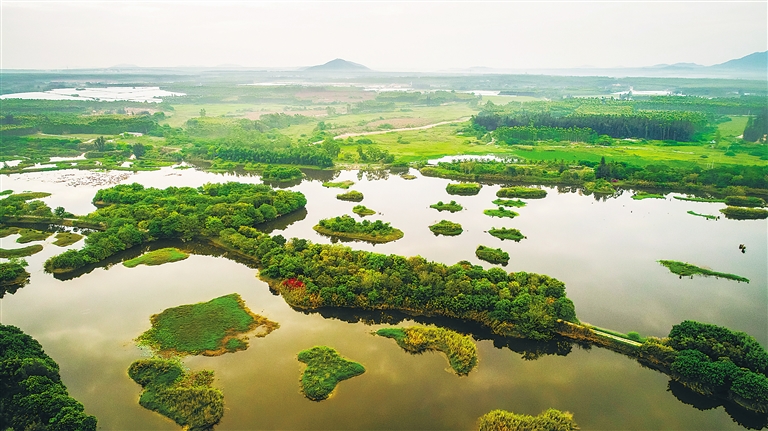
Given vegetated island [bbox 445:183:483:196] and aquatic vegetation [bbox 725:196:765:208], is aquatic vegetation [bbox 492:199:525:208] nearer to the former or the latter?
vegetated island [bbox 445:183:483:196]

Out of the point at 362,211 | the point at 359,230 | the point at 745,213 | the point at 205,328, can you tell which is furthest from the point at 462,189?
the point at 205,328

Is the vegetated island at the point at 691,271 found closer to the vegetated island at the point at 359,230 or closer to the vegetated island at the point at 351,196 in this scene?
the vegetated island at the point at 359,230

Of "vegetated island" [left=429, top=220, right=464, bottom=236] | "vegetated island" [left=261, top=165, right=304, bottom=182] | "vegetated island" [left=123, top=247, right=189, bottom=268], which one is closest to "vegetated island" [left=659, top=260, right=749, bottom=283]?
"vegetated island" [left=429, top=220, right=464, bottom=236]

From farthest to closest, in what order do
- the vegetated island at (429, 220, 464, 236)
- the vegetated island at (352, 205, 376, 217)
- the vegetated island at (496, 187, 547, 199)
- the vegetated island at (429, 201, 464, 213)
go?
the vegetated island at (496, 187, 547, 199)
the vegetated island at (429, 201, 464, 213)
the vegetated island at (352, 205, 376, 217)
the vegetated island at (429, 220, 464, 236)

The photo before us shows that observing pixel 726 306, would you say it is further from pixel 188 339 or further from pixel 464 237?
pixel 188 339

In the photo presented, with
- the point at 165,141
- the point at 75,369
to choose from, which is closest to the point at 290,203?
the point at 75,369

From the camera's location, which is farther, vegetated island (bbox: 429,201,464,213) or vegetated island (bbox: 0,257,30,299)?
vegetated island (bbox: 429,201,464,213)

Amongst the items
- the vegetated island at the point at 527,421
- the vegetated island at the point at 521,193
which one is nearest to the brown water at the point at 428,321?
the vegetated island at the point at 527,421
